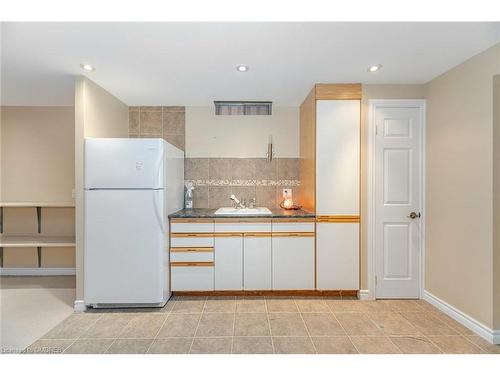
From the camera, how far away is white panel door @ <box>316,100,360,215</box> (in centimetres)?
281

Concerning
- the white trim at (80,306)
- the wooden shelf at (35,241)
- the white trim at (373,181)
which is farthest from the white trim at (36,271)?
the white trim at (373,181)

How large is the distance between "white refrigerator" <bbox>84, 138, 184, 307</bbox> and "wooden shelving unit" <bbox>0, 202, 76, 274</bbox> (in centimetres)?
85

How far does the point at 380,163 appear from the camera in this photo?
2.80 meters

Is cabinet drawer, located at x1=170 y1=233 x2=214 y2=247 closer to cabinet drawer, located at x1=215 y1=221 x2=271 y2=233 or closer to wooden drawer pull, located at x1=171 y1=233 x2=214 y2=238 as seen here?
wooden drawer pull, located at x1=171 y1=233 x2=214 y2=238

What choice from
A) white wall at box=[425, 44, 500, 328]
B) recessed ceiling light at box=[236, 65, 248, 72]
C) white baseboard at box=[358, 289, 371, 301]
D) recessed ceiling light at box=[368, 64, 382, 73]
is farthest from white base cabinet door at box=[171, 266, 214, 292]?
recessed ceiling light at box=[368, 64, 382, 73]

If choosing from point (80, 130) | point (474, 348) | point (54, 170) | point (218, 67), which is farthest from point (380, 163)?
point (54, 170)

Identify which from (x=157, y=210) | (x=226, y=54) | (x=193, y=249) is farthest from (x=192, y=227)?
(x=226, y=54)

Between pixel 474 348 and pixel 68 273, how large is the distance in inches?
177

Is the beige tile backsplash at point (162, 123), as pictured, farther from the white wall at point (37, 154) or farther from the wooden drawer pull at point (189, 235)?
the wooden drawer pull at point (189, 235)

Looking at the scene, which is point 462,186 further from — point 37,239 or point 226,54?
point 37,239

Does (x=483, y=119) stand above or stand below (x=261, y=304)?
above

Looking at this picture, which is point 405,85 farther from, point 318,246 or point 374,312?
point 374,312

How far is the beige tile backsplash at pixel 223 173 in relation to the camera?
361 cm

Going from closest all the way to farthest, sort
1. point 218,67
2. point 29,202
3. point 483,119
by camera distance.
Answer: point 483,119 → point 218,67 → point 29,202
